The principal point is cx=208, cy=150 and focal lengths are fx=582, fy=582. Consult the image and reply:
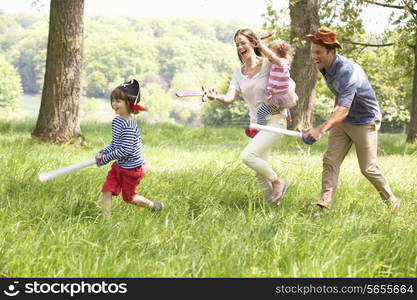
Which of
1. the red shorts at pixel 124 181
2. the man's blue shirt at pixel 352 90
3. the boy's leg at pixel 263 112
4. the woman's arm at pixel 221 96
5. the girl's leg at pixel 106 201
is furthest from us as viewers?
the boy's leg at pixel 263 112

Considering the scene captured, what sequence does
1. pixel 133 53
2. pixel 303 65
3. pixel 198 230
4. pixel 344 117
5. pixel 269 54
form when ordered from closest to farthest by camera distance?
pixel 198 230
pixel 344 117
pixel 269 54
pixel 303 65
pixel 133 53

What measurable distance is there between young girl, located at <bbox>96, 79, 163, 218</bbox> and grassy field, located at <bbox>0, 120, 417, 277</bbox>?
176mm

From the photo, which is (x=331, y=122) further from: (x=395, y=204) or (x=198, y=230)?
(x=198, y=230)

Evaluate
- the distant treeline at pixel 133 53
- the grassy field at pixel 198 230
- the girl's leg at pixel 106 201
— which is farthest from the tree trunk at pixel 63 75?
the distant treeline at pixel 133 53

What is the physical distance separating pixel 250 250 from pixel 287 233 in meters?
0.33

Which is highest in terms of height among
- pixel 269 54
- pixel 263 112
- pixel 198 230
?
pixel 269 54

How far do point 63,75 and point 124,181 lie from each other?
19.4ft

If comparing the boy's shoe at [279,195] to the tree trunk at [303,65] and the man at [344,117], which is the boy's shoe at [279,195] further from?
the tree trunk at [303,65]

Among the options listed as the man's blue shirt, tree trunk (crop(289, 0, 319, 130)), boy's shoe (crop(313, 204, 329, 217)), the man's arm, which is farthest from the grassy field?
tree trunk (crop(289, 0, 319, 130))

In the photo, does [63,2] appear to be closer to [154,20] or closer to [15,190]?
[15,190]

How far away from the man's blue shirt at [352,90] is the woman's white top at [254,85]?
21.2 inches

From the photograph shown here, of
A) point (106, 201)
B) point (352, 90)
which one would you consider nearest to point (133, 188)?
point (106, 201)

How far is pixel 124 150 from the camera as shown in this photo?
469 centimetres

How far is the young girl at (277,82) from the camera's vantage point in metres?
5.12
